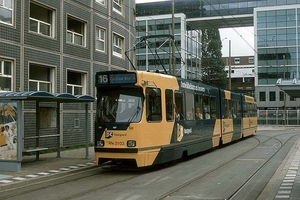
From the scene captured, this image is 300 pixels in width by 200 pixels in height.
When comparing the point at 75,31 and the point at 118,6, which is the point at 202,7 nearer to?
the point at 118,6

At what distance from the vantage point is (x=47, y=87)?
20.1m

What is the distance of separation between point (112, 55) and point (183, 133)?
12.8 meters

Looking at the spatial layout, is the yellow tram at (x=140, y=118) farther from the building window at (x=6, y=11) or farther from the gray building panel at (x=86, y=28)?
the gray building panel at (x=86, y=28)

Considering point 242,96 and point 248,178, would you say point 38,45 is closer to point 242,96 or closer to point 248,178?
point 248,178

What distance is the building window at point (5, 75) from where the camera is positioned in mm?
16781

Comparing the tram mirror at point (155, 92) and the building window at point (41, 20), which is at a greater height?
the building window at point (41, 20)

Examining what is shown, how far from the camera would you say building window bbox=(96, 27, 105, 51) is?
81.3 ft

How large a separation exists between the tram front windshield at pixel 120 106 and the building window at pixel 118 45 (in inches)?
578

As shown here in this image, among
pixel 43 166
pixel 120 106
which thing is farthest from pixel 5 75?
pixel 120 106

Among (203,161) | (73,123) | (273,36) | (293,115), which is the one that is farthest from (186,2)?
(203,161)

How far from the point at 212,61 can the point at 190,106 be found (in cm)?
5636

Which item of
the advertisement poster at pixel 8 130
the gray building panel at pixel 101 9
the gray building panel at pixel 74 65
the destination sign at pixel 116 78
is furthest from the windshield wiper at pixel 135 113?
the gray building panel at pixel 101 9

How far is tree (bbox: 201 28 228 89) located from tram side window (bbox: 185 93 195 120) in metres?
53.7

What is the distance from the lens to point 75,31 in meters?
23.0
